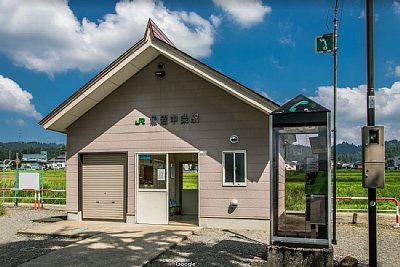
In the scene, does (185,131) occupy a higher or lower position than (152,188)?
higher

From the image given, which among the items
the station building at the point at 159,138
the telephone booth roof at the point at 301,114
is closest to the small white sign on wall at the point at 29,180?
the station building at the point at 159,138

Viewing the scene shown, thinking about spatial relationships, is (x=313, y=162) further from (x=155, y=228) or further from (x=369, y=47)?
(x=155, y=228)

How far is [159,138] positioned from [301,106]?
5.41m

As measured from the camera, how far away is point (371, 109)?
631 centimetres

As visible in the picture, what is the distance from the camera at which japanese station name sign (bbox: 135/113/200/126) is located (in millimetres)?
11148

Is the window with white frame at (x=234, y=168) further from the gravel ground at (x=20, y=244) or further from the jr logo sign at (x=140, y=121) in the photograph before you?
the gravel ground at (x=20, y=244)

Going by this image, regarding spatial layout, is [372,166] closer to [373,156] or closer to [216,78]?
[373,156]

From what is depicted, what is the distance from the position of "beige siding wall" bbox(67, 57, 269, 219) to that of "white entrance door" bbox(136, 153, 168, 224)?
0.76 feet

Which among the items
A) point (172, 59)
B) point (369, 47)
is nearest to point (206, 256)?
point (369, 47)

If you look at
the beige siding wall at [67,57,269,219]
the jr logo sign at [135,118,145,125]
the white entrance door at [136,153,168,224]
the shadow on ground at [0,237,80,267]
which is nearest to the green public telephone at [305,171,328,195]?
the beige siding wall at [67,57,269,219]

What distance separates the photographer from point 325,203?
267 inches

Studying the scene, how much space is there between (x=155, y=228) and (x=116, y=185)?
215cm

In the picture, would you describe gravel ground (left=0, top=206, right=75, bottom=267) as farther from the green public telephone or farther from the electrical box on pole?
the electrical box on pole

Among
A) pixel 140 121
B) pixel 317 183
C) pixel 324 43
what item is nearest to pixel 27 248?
pixel 140 121
